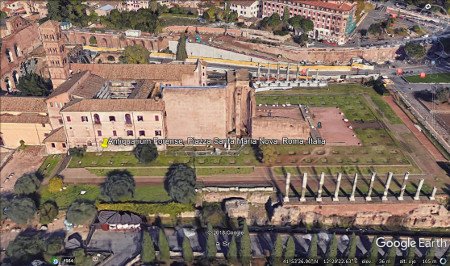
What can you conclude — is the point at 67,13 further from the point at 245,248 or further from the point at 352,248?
the point at 352,248

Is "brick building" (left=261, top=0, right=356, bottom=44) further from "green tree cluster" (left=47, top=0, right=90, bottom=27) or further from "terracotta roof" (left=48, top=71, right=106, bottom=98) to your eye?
"terracotta roof" (left=48, top=71, right=106, bottom=98)

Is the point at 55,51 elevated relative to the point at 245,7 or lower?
elevated

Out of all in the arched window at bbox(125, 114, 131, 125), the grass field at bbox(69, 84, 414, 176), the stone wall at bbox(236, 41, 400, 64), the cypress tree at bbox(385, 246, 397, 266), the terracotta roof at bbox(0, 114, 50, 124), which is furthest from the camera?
the stone wall at bbox(236, 41, 400, 64)

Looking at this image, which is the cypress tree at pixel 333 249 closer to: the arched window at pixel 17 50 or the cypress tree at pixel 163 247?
the cypress tree at pixel 163 247

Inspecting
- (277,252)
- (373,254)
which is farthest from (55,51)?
(373,254)

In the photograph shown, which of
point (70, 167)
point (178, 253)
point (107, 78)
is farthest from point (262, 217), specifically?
point (107, 78)

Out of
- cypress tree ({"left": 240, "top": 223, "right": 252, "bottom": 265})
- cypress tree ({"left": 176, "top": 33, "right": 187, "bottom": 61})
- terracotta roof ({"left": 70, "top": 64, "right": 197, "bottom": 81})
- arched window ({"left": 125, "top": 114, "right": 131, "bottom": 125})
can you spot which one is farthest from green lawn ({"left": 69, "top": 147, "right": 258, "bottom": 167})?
cypress tree ({"left": 176, "top": 33, "right": 187, "bottom": 61})

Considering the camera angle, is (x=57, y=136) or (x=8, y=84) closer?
(x=57, y=136)
